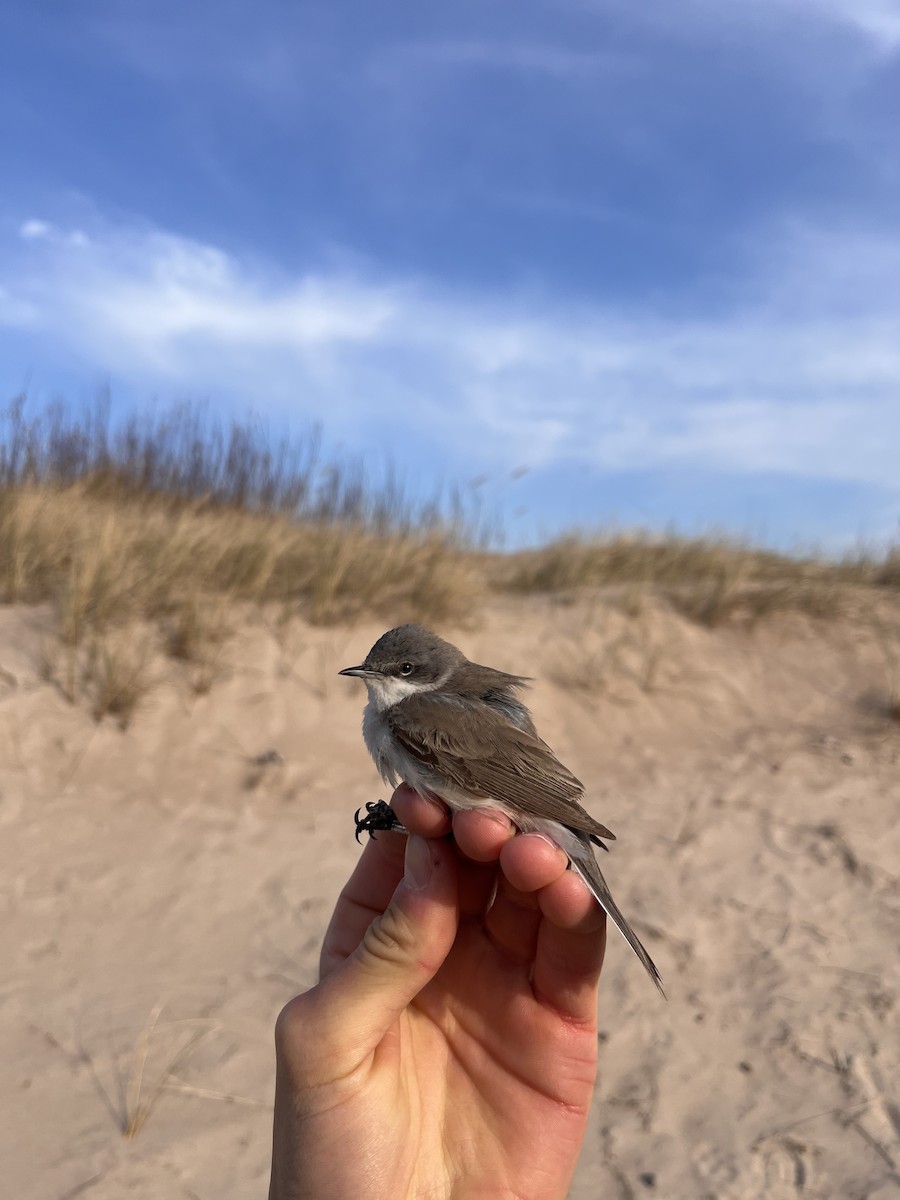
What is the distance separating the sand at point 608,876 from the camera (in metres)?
3.60

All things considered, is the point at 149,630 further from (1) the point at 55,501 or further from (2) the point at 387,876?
(2) the point at 387,876

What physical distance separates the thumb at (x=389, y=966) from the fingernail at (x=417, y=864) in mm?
25

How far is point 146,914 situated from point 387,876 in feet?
10.2

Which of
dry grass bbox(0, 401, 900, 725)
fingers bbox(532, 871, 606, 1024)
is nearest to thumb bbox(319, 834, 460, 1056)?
fingers bbox(532, 871, 606, 1024)

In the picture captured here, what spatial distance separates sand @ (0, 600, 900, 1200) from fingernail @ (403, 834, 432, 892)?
2025 mm

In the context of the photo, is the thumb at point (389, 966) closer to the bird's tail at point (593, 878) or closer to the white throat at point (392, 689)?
the bird's tail at point (593, 878)

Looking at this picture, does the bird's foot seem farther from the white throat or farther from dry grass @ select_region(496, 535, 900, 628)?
dry grass @ select_region(496, 535, 900, 628)

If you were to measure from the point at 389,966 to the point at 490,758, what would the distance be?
0.87m

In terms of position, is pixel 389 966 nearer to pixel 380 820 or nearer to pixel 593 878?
pixel 593 878

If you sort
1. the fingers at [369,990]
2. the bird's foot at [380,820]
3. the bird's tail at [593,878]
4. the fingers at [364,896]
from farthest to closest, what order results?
the bird's foot at [380,820], the fingers at [364,896], the bird's tail at [593,878], the fingers at [369,990]

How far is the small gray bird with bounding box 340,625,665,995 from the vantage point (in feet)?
8.61

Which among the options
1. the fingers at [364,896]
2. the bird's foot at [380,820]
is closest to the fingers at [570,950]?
the fingers at [364,896]

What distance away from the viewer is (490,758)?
2752 mm

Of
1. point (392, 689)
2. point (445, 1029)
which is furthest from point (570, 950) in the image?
point (392, 689)
